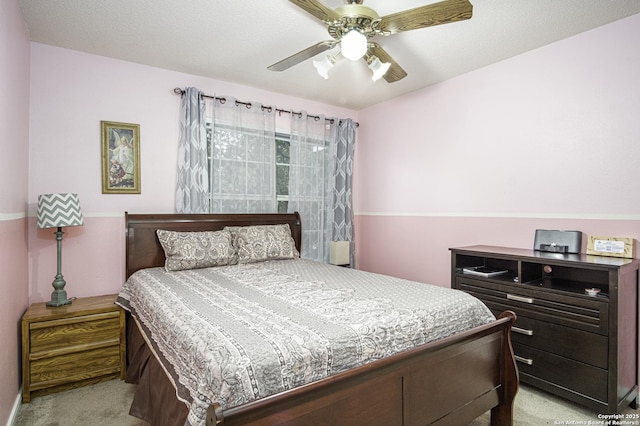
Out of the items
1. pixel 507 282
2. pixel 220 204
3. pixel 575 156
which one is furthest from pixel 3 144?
pixel 575 156

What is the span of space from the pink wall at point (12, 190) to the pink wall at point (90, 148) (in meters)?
0.14

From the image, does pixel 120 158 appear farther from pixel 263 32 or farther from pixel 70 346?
pixel 263 32

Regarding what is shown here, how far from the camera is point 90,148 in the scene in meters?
2.98

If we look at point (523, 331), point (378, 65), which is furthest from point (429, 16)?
point (523, 331)

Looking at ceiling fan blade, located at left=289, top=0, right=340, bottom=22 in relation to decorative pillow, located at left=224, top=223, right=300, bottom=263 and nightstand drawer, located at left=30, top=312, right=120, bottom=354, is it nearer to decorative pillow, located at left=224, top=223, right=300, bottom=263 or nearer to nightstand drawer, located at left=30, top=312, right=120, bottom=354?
decorative pillow, located at left=224, top=223, right=300, bottom=263

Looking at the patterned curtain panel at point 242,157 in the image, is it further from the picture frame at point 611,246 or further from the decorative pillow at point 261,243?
the picture frame at point 611,246

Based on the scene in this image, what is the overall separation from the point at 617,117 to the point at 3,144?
379 cm

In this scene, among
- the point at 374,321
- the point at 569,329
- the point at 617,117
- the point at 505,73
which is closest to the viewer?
the point at 374,321

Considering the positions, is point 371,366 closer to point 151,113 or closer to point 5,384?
point 5,384

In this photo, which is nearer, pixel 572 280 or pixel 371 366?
pixel 371 366

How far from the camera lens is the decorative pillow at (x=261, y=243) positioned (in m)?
3.22

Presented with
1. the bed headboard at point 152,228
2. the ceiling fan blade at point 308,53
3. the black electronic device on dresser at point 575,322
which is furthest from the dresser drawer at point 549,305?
the bed headboard at point 152,228

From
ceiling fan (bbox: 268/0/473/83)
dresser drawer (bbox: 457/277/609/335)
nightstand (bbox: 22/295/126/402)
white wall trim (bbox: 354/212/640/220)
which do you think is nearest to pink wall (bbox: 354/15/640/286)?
white wall trim (bbox: 354/212/640/220)

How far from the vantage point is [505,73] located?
10.2 ft
